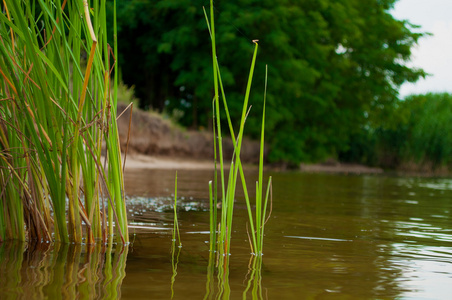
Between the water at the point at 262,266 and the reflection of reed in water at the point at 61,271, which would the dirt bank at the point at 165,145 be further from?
the reflection of reed in water at the point at 61,271

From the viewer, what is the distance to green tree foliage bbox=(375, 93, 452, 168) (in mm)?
18797

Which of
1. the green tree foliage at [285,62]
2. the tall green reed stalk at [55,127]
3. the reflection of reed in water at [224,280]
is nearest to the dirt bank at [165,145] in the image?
the green tree foliage at [285,62]

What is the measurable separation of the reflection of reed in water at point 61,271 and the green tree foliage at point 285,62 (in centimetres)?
1089

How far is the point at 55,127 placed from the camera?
1.92 meters

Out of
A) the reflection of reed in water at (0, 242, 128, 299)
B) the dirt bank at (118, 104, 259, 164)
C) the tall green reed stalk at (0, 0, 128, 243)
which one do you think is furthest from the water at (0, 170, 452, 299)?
the dirt bank at (118, 104, 259, 164)

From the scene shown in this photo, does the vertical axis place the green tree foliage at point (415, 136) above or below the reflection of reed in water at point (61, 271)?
above

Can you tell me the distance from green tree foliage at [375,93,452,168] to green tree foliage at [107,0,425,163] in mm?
693

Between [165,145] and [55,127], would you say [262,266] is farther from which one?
[165,145]

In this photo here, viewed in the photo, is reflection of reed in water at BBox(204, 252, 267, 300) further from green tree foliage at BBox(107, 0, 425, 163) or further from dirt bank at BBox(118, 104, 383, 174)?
green tree foliage at BBox(107, 0, 425, 163)

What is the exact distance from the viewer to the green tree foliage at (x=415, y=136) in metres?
18.8

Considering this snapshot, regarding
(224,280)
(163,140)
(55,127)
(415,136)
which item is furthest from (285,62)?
(224,280)

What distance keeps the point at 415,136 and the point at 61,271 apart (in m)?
18.7

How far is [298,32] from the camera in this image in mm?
15773

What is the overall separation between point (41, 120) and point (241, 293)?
892mm
